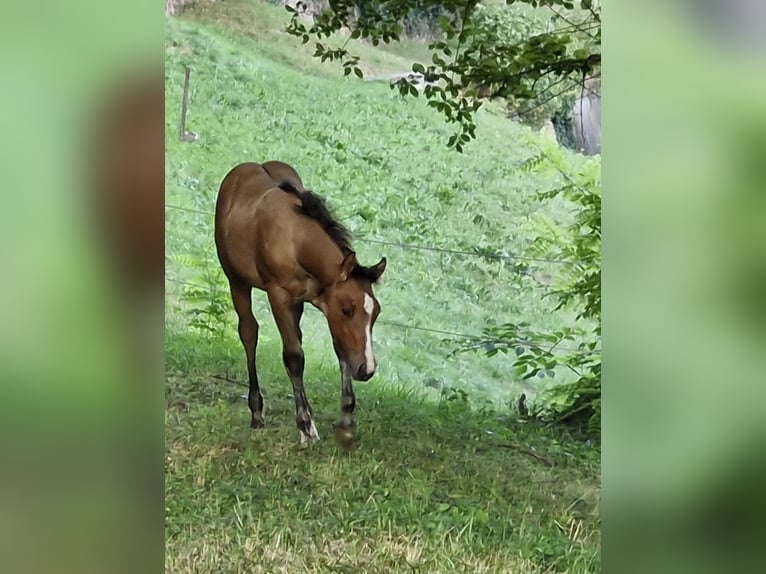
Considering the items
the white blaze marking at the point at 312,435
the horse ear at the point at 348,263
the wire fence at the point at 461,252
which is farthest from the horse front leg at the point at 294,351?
the wire fence at the point at 461,252

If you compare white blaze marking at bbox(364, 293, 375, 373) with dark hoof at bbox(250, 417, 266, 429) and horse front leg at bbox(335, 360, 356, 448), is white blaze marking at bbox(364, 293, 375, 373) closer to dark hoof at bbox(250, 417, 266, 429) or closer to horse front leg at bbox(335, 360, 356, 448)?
horse front leg at bbox(335, 360, 356, 448)

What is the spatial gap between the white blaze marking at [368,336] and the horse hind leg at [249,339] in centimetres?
29

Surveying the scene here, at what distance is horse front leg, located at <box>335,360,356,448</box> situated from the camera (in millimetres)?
1921

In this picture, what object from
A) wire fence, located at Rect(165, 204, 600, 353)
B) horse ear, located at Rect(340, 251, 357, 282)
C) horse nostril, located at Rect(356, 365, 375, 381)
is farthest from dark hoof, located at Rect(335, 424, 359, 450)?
horse ear, located at Rect(340, 251, 357, 282)

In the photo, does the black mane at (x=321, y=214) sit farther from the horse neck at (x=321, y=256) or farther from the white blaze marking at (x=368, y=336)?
the white blaze marking at (x=368, y=336)

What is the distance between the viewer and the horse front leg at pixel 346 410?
1.92m

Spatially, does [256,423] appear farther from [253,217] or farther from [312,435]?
[253,217]

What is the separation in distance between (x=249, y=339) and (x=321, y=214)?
38cm

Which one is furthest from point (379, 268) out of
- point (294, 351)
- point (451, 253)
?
point (294, 351)

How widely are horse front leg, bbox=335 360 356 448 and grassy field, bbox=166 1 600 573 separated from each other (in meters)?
0.02
